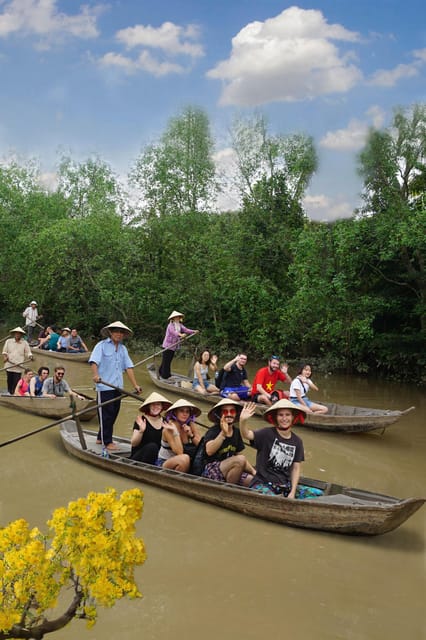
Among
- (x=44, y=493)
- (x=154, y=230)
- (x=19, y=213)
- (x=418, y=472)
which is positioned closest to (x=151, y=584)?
(x=44, y=493)

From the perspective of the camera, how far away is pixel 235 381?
33.4 feet

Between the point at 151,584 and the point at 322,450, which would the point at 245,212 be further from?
the point at 151,584

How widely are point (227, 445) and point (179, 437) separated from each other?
0.68m

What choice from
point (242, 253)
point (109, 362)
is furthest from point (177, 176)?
point (109, 362)

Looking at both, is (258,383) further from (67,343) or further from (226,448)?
(67,343)

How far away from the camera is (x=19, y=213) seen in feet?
90.3

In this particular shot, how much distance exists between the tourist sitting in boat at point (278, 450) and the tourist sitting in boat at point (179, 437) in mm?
913

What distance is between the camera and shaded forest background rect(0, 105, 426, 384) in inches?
534

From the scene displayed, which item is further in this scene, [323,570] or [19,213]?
[19,213]

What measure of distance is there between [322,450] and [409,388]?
5821mm

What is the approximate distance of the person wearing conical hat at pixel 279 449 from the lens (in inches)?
211

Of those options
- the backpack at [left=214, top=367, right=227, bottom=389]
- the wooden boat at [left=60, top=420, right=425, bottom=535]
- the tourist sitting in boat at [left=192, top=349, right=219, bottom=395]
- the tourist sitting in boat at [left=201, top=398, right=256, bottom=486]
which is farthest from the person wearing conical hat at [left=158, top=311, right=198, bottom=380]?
the tourist sitting in boat at [left=201, top=398, right=256, bottom=486]

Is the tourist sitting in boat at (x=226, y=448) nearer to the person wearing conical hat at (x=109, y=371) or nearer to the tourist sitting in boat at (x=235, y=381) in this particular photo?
the person wearing conical hat at (x=109, y=371)

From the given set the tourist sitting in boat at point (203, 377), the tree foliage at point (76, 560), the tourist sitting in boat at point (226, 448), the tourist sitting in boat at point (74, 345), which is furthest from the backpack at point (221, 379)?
the tree foliage at point (76, 560)
